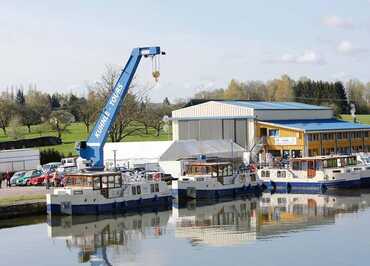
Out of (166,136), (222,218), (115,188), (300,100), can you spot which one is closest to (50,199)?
(115,188)

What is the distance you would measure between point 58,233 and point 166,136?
6911 cm

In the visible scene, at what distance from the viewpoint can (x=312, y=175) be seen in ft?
181

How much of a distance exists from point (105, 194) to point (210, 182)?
9891 millimetres

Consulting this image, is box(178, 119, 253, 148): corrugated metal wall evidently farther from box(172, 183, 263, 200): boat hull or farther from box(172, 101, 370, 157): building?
box(172, 183, 263, 200): boat hull

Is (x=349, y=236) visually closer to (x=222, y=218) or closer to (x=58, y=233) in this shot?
(x=222, y=218)

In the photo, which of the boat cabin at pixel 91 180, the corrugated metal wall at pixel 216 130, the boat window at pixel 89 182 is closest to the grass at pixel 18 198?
the boat cabin at pixel 91 180

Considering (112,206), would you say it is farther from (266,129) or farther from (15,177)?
(266,129)

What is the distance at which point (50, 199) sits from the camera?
41000 millimetres

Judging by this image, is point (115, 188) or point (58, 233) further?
point (115, 188)

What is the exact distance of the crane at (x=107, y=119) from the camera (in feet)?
160

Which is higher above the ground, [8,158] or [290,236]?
[8,158]

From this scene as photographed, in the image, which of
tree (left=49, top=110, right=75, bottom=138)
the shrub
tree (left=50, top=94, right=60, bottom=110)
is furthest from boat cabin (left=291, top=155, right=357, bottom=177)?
tree (left=50, top=94, right=60, bottom=110)

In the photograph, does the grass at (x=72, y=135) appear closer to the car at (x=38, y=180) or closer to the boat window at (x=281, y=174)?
the car at (x=38, y=180)

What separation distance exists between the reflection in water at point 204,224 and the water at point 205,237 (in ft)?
0.15
